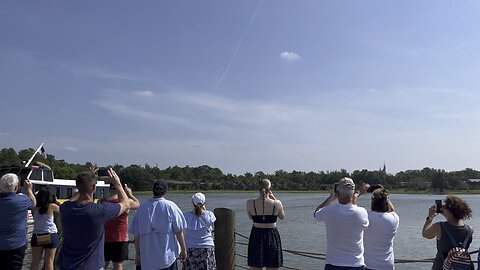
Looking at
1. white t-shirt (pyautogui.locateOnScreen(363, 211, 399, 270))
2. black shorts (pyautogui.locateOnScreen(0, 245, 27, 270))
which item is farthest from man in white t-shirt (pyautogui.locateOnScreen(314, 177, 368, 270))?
black shorts (pyautogui.locateOnScreen(0, 245, 27, 270))

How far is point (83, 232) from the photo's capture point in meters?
4.12

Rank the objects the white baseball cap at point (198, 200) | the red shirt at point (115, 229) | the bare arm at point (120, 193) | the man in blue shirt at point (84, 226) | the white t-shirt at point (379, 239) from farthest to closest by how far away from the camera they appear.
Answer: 1. the red shirt at point (115, 229)
2. the white baseball cap at point (198, 200)
3. the white t-shirt at point (379, 239)
4. the bare arm at point (120, 193)
5. the man in blue shirt at point (84, 226)

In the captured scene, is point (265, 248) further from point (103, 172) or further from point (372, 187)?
point (103, 172)

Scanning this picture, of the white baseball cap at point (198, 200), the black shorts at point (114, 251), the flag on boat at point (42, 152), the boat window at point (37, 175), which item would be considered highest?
the flag on boat at point (42, 152)

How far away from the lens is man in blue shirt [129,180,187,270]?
486 centimetres

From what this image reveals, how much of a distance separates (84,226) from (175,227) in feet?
3.52

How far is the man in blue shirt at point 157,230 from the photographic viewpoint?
15.9ft

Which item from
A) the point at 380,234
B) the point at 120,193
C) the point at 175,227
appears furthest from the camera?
the point at 175,227

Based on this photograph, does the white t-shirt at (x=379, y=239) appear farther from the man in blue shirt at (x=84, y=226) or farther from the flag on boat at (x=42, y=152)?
the flag on boat at (x=42, y=152)

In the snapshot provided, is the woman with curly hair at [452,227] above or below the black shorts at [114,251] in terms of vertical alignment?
above

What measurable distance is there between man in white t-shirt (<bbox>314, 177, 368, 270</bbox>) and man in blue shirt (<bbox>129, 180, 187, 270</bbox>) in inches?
62.8

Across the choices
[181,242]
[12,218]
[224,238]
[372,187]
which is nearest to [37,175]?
[224,238]

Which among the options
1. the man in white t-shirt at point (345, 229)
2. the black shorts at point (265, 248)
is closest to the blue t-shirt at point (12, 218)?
the black shorts at point (265, 248)

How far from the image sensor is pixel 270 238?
20.7 ft
